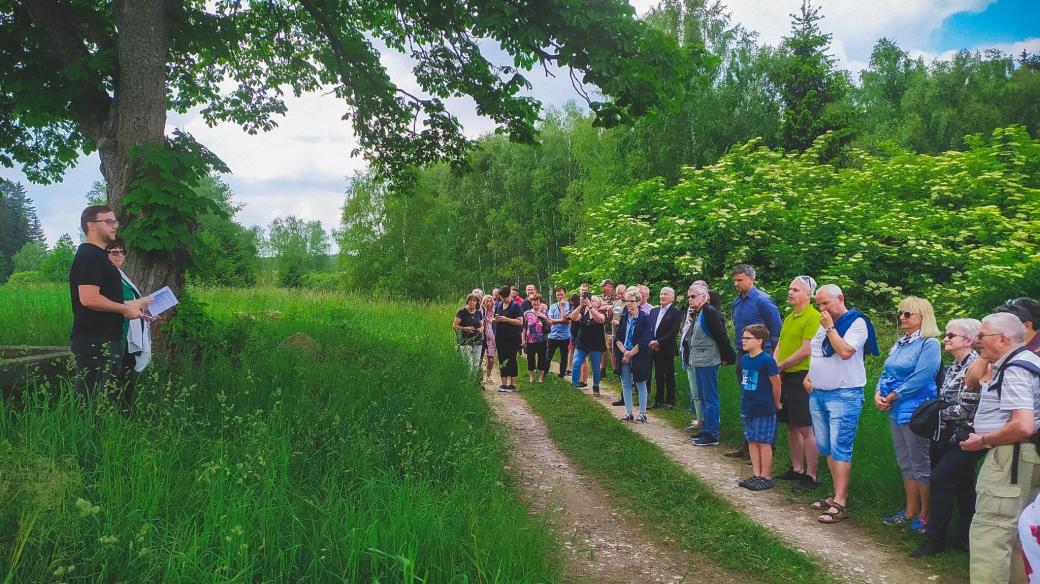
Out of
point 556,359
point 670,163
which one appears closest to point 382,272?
point 670,163

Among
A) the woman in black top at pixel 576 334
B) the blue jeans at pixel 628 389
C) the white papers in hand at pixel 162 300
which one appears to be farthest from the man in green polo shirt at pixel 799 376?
the white papers in hand at pixel 162 300

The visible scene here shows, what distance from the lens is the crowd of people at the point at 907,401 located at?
12.1 ft

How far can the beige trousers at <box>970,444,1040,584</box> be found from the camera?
366cm

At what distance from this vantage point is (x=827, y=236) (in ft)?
43.1

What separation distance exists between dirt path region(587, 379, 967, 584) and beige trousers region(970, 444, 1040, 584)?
1.73ft

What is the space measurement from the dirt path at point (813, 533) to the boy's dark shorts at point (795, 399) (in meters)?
0.80

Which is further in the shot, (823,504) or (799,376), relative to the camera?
(799,376)

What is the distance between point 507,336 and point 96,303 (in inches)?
317

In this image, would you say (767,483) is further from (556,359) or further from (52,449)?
(556,359)

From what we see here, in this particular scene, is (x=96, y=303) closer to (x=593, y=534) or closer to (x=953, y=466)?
(x=593, y=534)

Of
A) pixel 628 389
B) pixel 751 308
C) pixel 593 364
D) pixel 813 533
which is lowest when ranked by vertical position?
pixel 813 533

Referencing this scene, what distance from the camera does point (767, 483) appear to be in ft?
20.1

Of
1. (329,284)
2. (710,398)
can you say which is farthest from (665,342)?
(329,284)

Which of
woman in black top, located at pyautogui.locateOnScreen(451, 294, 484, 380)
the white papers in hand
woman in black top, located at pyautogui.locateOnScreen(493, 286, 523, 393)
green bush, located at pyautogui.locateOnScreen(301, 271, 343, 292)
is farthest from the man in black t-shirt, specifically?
green bush, located at pyautogui.locateOnScreen(301, 271, 343, 292)
